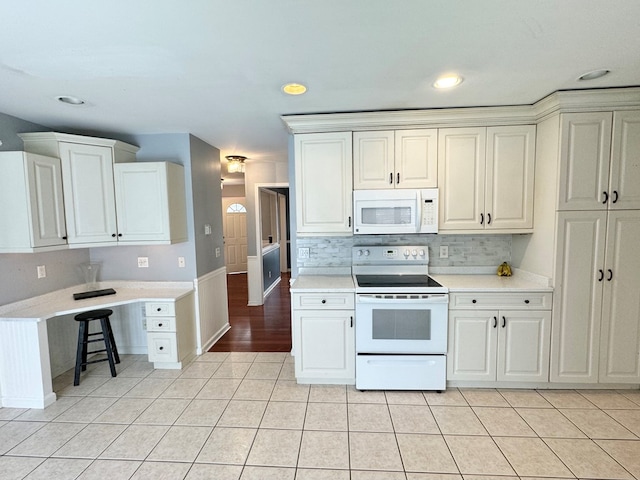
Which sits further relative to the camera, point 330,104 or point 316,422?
point 330,104

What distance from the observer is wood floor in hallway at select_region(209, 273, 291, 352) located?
3650mm

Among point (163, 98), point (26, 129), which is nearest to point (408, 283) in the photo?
point (163, 98)

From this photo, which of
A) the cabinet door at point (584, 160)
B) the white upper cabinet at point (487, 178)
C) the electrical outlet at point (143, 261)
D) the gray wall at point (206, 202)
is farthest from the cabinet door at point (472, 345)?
the electrical outlet at point (143, 261)

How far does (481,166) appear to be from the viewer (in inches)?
108

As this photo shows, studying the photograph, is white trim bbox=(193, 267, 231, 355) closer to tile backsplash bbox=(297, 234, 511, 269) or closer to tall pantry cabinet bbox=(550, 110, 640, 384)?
tile backsplash bbox=(297, 234, 511, 269)

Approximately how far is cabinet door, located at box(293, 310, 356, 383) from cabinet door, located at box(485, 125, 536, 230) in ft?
5.31

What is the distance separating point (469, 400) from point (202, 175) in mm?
3509

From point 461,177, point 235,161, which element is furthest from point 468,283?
point 235,161

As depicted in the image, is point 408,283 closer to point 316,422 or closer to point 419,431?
point 419,431

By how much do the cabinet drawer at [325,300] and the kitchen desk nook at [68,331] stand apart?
1.30 meters

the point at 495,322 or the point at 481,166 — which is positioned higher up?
the point at 481,166

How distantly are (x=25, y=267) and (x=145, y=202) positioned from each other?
113cm

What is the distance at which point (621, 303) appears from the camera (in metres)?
2.44

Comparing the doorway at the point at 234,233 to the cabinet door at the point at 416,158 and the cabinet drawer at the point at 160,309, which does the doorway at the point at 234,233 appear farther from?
the cabinet door at the point at 416,158
